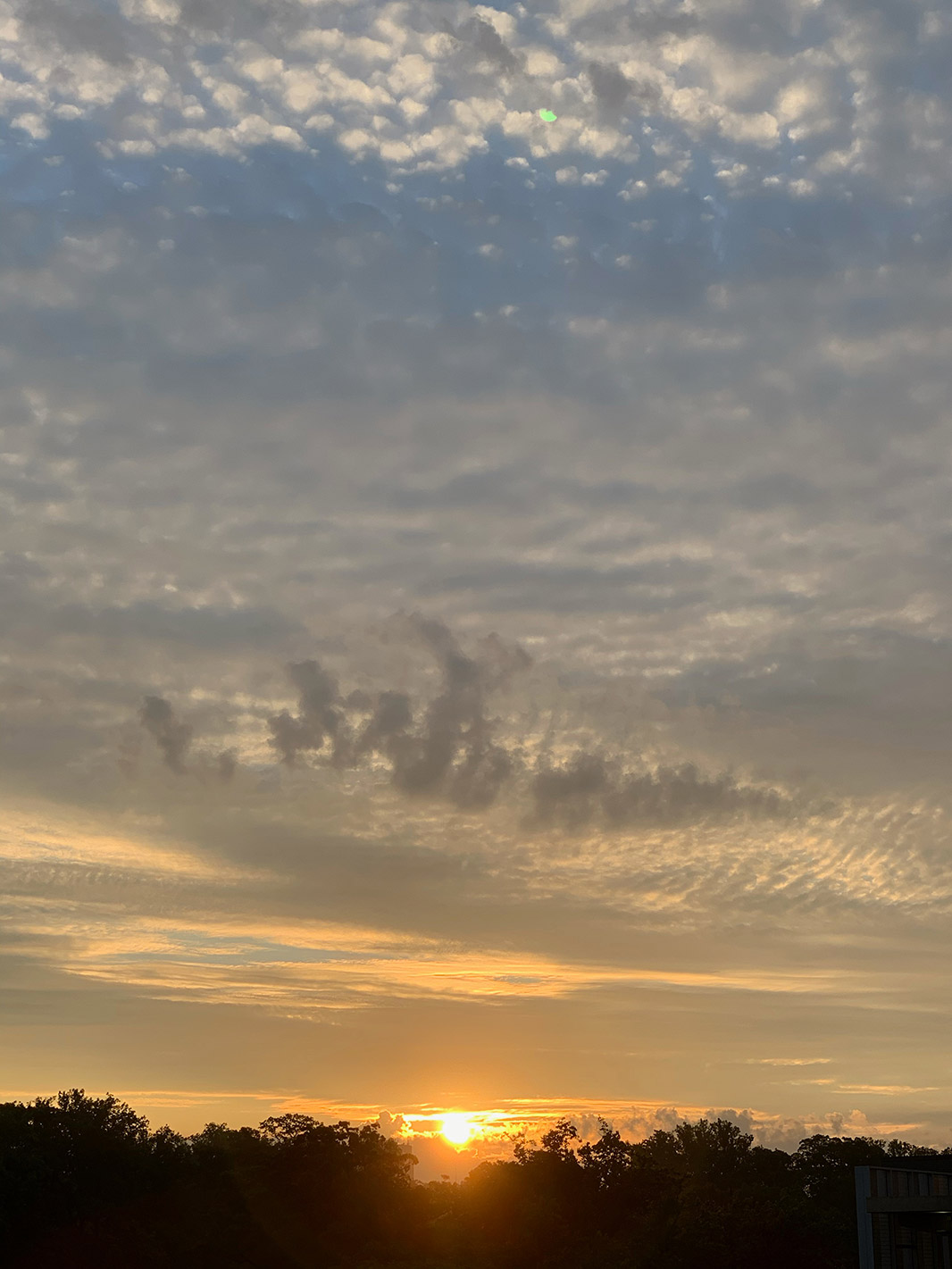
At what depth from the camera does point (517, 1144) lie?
4311 inches

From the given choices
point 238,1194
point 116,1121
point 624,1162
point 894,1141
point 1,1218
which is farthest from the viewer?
point 894,1141

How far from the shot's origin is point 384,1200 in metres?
102

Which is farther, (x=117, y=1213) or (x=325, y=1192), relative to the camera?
(x=325, y=1192)

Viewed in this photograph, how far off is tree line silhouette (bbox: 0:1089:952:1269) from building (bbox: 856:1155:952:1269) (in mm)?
34659

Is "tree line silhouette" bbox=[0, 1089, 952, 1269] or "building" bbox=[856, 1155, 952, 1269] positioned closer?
"building" bbox=[856, 1155, 952, 1269]

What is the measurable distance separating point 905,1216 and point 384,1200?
204 ft

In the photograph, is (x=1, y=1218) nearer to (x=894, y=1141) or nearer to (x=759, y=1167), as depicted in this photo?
(x=759, y=1167)

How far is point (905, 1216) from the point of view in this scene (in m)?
50.8

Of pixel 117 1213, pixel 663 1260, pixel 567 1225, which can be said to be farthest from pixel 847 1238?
pixel 117 1213

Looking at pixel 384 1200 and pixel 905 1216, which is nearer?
pixel 905 1216

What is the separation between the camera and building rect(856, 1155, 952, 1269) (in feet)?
164

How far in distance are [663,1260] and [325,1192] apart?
31742 mm

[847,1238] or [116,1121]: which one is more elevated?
[116,1121]

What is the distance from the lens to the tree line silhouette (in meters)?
81.4
